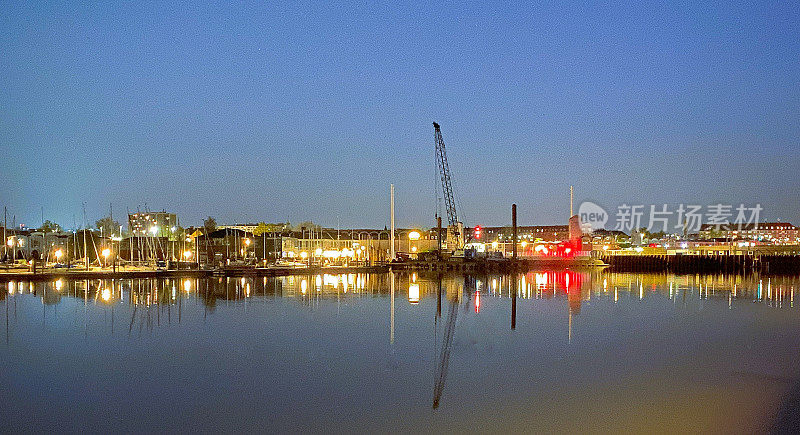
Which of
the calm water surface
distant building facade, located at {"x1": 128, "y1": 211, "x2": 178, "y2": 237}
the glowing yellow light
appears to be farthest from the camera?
distant building facade, located at {"x1": 128, "y1": 211, "x2": 178, "y2": 237}

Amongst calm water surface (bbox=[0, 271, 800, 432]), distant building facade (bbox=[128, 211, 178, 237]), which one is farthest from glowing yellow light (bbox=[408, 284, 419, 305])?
distant building facade (bbox=[128, 211, 178, 237])

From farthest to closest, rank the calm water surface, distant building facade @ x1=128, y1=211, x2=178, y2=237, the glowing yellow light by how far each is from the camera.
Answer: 1. distant building facade @ x1=128, y1=211, x2=178, y2=237
2. the glowing yellow light
3. the calm water surface

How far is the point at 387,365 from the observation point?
57.8 feet

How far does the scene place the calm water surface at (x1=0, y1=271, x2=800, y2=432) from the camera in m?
12.7

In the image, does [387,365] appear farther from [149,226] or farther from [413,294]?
[149,226]

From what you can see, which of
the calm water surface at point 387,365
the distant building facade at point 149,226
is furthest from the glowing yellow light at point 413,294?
the distant building facade at point 149,226

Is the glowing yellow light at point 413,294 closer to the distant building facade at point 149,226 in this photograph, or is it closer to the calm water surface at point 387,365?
the calm water surface at point 387,365

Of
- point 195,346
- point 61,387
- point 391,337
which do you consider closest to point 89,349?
point 195,346

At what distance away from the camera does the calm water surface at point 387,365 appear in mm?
12742

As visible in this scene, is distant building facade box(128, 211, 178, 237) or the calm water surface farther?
distant building facade box(128, 211, 178, 237)

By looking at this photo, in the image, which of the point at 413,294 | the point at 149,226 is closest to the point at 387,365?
the point at 413,294

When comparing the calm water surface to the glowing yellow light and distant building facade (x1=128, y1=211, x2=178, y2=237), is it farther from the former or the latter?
distant building facade (x1=128, y1=211, x2=178, y2=237)

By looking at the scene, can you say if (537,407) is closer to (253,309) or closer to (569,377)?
(569,377)

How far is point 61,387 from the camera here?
14953mm
